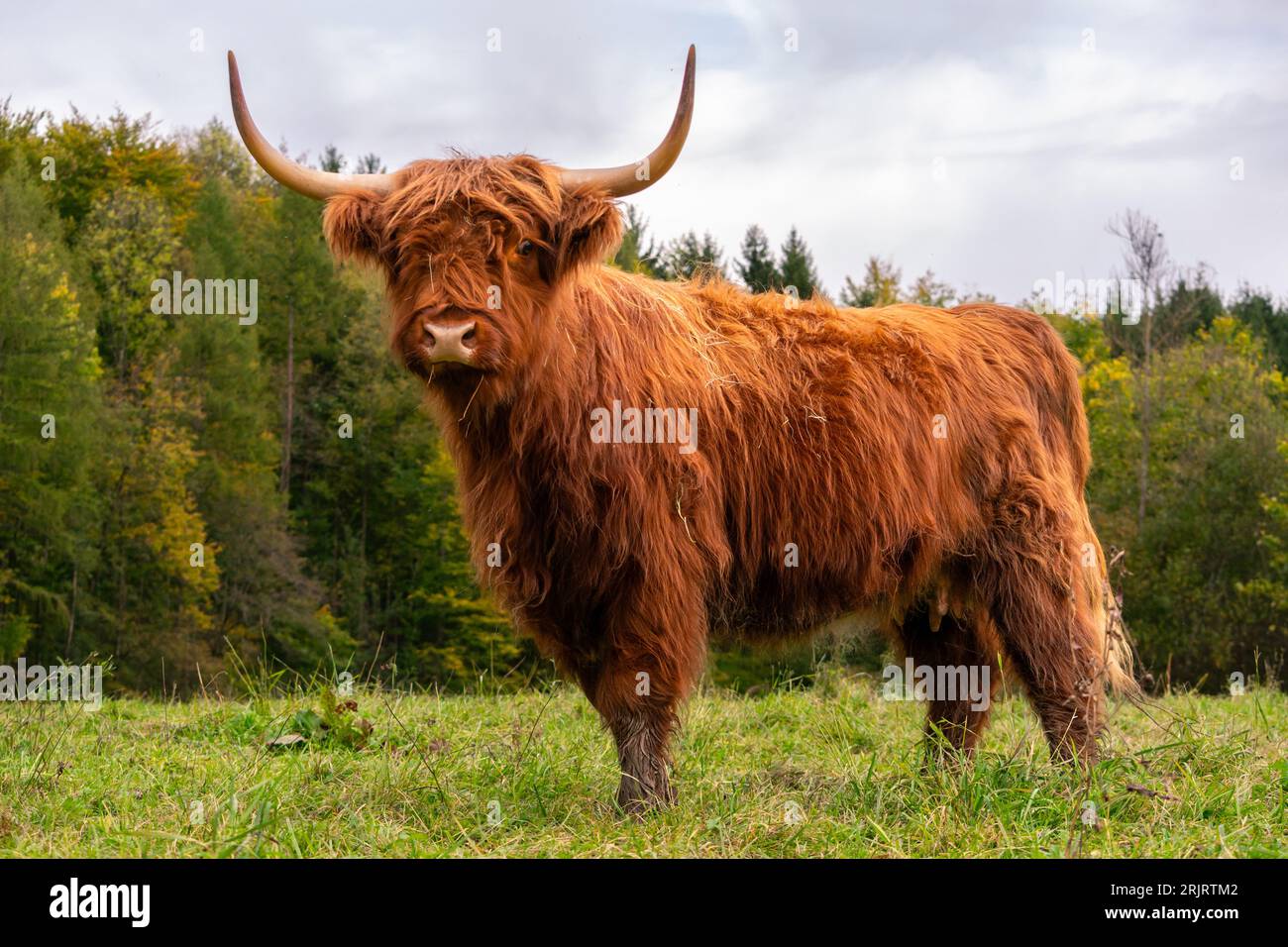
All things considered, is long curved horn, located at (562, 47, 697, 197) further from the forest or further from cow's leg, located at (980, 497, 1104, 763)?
the forest

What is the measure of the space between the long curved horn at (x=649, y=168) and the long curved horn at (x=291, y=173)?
2.22 ft

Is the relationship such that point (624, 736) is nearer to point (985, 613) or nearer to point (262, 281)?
point (985, 613)

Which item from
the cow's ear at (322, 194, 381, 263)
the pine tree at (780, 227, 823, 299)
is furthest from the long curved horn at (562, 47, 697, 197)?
the pine tree at (780, 227, 823, 299)

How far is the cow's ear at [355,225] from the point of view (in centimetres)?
427

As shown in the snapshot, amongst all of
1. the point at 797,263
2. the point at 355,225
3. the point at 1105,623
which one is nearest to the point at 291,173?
the point at 355,225

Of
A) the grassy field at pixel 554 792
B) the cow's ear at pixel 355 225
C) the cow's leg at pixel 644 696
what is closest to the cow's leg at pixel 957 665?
the grassy field at pixel 554 792

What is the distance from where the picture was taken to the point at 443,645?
31234mm

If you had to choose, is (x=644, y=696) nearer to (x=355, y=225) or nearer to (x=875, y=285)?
(x=355, y=225)

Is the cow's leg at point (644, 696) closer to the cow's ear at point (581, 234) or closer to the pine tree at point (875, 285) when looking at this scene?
the cow's ear at point (581, 234)

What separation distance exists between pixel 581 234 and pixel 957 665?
2610 mm

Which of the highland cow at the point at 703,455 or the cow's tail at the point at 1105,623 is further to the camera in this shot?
the cow's tail at the point at 1105,623

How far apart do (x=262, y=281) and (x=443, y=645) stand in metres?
11.8

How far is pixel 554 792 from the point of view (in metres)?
4.42
